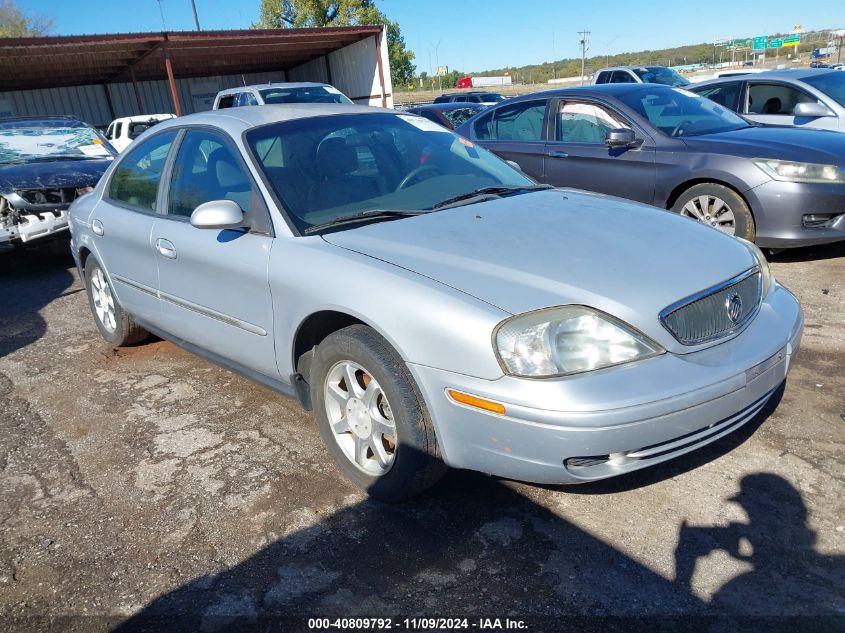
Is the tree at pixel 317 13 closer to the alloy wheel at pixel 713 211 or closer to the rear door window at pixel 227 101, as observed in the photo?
the rear door window at pixel 227 101

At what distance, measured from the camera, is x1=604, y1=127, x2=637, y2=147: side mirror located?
5.91 metres

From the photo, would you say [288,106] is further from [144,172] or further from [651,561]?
[651,561]

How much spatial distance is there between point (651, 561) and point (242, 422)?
2.19 metres

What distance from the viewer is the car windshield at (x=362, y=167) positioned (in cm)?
318

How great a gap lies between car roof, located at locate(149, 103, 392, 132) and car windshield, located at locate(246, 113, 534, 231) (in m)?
0.07

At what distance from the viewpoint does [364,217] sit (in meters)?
3.08

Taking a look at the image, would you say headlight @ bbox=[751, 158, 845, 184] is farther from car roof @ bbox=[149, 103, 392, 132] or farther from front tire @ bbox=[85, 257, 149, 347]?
front tire @ bbox=[85, 257, 149, 347]

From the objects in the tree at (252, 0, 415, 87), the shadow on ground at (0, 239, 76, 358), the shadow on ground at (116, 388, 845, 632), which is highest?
the tree at (252, 0, 415, 87)

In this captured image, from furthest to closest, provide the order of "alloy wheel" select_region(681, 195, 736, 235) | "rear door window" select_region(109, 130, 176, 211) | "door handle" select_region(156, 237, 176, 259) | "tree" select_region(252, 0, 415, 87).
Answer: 1. "tree" select_region(252, 0, 415, 87)
2. "alloy wheel" select_region(681, 195, 736, 235)
3. "rear door window" select_region(109, 130, 176, 211)
4. "door handle" select_region(156, 237, 176, 259)

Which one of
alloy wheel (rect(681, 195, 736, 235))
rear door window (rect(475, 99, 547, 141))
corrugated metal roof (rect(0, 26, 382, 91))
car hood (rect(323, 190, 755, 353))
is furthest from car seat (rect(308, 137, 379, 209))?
corrugated metal roof (rect(0, 26, 382, 91))

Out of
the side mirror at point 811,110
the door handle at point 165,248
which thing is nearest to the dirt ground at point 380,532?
the door handle at point 165,248

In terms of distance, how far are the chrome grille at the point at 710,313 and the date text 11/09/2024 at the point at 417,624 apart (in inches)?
43.8

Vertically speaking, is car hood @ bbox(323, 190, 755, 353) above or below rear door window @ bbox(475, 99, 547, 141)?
below

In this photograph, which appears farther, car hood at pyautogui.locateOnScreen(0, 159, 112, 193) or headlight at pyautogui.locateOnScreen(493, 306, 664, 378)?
car hood at pyautogui.locateOnScreen(0, 159, 112, 193)
